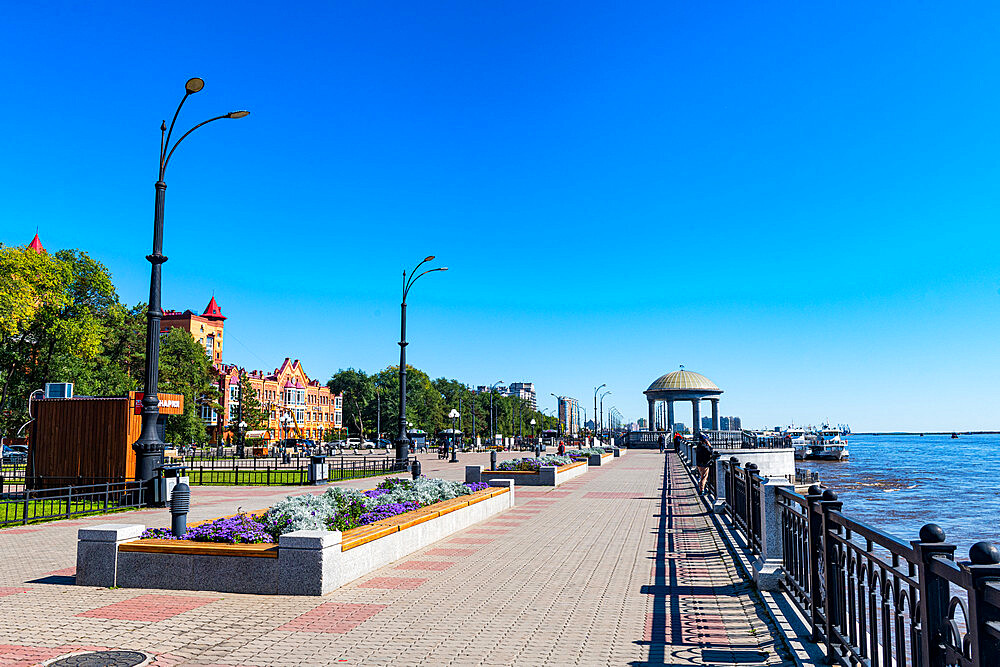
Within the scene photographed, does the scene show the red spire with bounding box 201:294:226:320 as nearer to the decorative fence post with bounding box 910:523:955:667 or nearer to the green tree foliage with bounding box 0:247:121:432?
the green tree foliage with bounding box 0:247:121:432

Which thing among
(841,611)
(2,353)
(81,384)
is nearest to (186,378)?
(81,384)

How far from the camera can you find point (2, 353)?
1631 inches

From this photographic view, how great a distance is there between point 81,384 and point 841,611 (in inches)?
1903

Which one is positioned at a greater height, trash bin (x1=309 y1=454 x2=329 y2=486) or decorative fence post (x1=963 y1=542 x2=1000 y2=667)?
decorative fence post (x1=963 y1=542 x2=1000 y2=667)

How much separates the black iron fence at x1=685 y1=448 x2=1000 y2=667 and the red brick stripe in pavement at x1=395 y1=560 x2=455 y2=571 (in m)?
4.13

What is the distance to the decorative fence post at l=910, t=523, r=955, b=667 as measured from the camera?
348cm

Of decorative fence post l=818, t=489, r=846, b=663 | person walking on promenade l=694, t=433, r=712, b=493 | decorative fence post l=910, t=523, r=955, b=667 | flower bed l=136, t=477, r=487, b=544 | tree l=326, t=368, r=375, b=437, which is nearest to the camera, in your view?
decorative fence post l=910, t=523, r=955, b=667

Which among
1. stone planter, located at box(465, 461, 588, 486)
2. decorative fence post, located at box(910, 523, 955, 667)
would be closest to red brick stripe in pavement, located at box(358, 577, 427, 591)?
decorative fence post, located at box(910, 523, 955, 667)

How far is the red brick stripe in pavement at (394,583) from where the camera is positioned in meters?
8.57

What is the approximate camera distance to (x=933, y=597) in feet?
Answer: 11.6

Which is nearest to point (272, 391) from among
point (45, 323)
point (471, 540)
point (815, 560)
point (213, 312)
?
point (213, 312)

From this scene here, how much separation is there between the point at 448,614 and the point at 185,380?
55.5 meters

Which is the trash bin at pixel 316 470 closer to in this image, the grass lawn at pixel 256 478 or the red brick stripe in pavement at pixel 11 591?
the grass lawn at pixel 256 478

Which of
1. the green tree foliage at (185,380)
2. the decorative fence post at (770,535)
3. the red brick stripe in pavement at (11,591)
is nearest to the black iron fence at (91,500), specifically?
Answer: the red brick stripe in pavement at (11,591)
